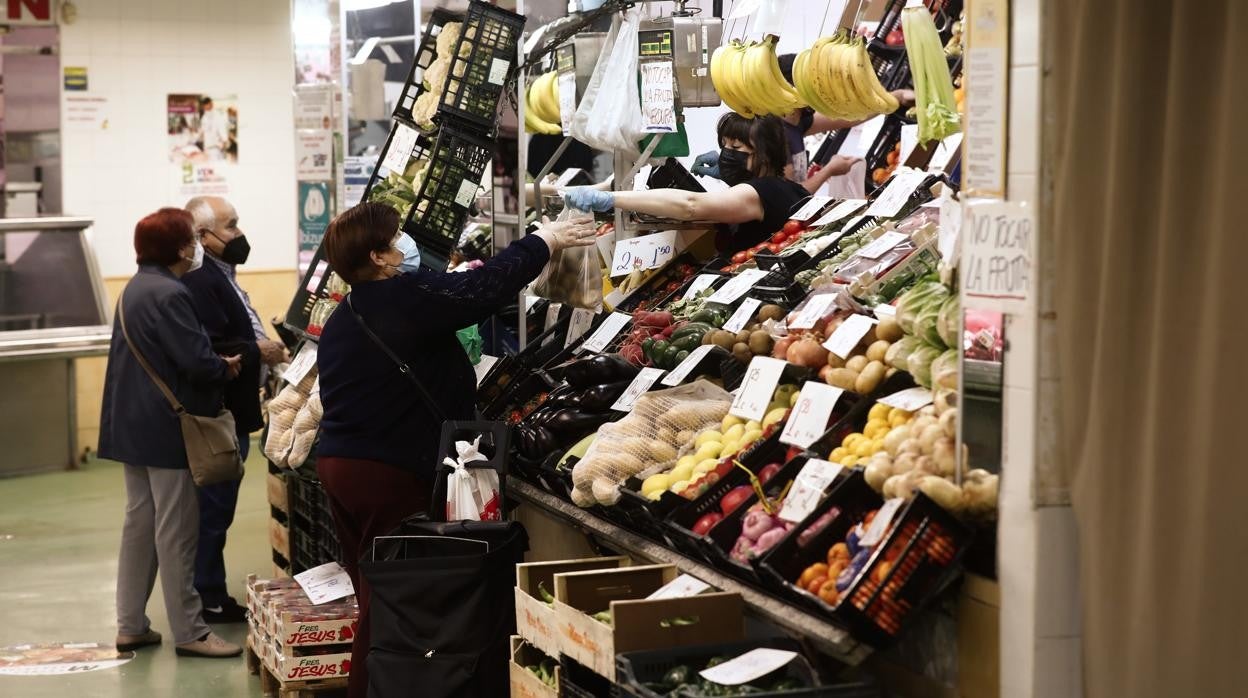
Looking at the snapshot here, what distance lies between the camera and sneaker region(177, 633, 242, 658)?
6.25 meters

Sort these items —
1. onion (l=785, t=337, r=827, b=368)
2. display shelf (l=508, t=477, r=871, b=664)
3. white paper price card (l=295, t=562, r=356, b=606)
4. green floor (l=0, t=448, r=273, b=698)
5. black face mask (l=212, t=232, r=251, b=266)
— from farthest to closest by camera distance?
black face mask (l=212, t=232, r=251, b=266)
green floor (l=0, t=448, r=273, b=698)
white paper price card (l=295, t=562, r=356, b=606)
onion (l=785, t=337, r=827, b=368)
display shelf (l=508, t=477, r=871, b=664)

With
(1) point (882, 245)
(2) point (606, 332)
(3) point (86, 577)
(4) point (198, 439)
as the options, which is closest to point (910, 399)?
(1) point (882, 245)

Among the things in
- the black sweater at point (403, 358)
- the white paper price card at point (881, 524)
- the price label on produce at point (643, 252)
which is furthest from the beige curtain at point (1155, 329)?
the price label on produce at point (643, 252)

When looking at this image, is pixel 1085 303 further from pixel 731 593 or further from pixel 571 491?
pixel 571 491

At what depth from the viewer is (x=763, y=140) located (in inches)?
225

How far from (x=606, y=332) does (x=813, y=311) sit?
1.09 metres

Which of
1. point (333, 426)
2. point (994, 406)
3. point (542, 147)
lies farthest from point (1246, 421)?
point (542, 147)

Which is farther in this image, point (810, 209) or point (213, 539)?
point (213, 539)

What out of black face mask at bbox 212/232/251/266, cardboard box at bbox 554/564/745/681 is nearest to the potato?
cardboard box at bbox 554/564/745/681

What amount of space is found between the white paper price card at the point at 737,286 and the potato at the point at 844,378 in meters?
1.01

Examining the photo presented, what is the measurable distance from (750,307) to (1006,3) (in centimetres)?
180

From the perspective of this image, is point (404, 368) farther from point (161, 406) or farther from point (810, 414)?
point (161, 406)

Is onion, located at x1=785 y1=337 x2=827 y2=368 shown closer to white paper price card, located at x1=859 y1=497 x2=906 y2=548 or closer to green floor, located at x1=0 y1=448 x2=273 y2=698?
white paper price card, located at x1=859 y1=497 x2=906 y2=548

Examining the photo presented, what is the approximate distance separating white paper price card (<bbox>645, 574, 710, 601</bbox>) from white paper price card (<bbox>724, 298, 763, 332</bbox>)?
48.7 inches
